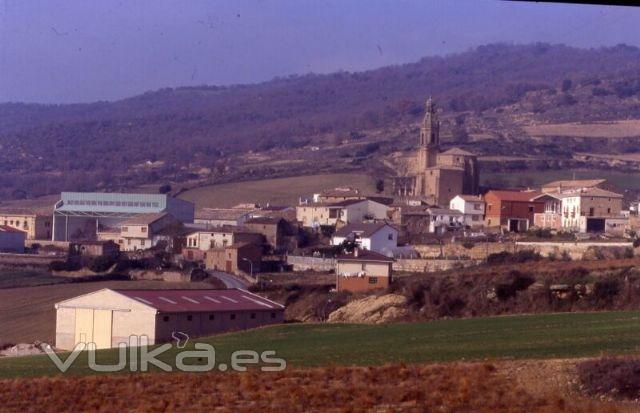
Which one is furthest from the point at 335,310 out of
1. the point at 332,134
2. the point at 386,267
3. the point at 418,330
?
the point at 332,134

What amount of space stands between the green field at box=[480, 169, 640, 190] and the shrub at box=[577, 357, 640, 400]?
5547 cm

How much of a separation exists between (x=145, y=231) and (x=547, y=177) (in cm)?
3242

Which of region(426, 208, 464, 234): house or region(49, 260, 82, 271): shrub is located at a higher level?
region(426, 208, 464, 234): house

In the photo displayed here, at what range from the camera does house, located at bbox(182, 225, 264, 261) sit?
137ft

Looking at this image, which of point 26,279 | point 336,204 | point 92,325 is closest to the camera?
point 92,325

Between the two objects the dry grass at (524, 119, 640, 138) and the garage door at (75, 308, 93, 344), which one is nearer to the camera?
the garage door at (75, 308, 93, 344)

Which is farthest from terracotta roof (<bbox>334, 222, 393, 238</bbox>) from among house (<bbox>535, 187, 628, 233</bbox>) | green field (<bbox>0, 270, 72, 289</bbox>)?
green field (<bbox>0, 270, 72, 289</bbox>)

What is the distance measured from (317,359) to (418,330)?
5731 millimetres

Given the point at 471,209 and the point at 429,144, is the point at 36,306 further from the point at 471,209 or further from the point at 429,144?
the point at 429,144

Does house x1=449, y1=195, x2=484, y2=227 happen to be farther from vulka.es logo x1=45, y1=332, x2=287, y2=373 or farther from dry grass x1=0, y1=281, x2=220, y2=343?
vulka.es logo x1=45, y1=332, x2=287, y2=373

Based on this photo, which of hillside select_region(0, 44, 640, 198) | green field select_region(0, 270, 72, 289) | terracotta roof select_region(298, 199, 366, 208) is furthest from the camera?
hillside select_region(0, 44, 640, 198)

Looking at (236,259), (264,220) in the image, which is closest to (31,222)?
(264,220)

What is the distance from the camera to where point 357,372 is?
11.9 meters

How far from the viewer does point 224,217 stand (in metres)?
51.8
